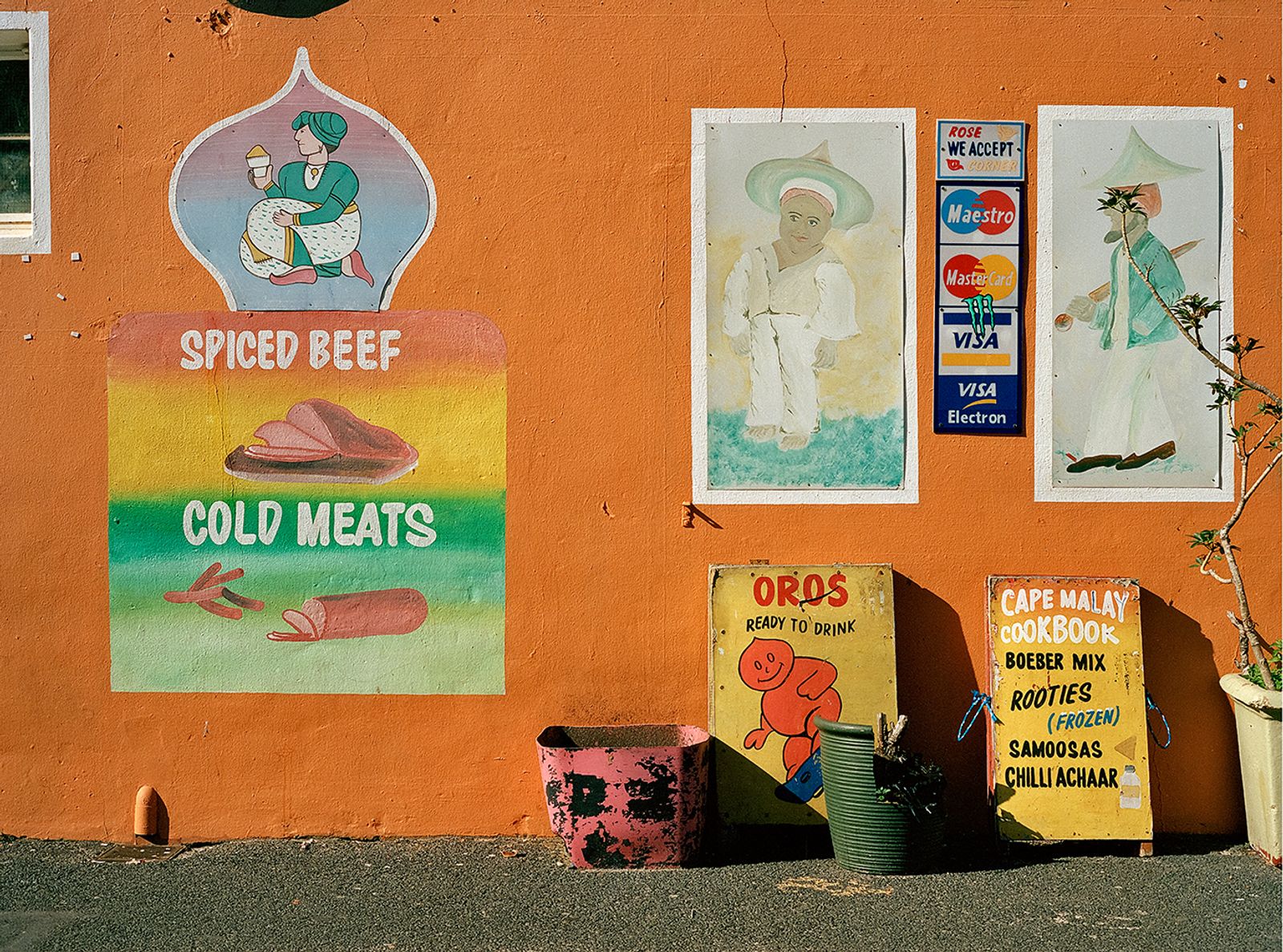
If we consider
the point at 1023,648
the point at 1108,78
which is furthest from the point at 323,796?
the point at 1108,78

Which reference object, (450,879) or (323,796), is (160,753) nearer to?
(323,796)

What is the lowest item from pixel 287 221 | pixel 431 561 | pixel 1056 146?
pixel 431 561

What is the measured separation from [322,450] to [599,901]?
7.99 feet

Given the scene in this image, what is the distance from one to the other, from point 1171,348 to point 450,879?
162 inches

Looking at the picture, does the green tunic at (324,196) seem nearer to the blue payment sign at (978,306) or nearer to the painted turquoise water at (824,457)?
the painted turquoise water at (824,457)

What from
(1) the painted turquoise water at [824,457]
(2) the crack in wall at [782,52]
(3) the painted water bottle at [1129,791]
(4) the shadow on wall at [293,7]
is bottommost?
Answer: (3) the painted water bottle at [1129,791]

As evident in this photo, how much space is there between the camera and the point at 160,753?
5.57 metres

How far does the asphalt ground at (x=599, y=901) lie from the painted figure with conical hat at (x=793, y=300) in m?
2.06

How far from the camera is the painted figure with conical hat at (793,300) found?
5531 millimetres

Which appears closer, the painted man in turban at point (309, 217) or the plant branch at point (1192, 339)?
the plant branch at point (1192, 339)

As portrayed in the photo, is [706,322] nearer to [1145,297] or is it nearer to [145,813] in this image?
[1145,297]

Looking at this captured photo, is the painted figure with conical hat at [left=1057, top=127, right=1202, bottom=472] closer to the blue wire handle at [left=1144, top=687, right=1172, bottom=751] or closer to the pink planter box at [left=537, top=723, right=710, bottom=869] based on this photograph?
the blue wire handle at [left=1144, top=687, right=1172, bottom=751]

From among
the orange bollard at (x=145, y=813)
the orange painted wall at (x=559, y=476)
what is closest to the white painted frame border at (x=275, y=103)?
the orange painted wall at (x=559, y=476)

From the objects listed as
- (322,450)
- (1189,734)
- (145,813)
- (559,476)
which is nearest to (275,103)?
(322,450)
